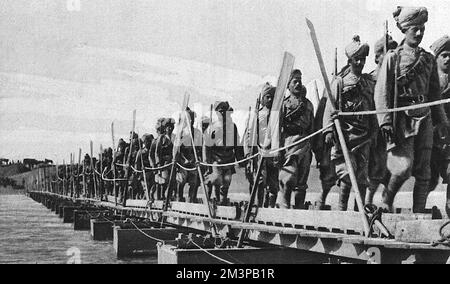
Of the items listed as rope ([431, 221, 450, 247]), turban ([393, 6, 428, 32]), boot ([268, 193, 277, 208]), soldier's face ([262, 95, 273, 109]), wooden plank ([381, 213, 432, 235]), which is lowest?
rope ([431, 221, 450, 247])

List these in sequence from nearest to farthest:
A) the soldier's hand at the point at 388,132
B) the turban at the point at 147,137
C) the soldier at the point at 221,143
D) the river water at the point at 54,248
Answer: the soldier's hand at the point at 388,132, the soldier at the point at 221,143, the river water at the point at 54,248, the turban at the point at 147,137

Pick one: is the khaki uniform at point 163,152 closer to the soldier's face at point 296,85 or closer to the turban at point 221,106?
the turban at point 221,106

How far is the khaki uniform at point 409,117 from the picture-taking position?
342 inches

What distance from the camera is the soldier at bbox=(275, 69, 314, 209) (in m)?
11.3

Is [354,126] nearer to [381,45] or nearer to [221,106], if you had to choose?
[381,45]

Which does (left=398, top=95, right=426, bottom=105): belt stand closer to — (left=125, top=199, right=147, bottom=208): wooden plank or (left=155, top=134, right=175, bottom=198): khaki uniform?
(left=155, top=134, right=175, bottom=198): khaki uniform

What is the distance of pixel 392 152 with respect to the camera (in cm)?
877

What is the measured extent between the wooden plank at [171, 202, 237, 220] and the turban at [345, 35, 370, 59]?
3643 millimetres

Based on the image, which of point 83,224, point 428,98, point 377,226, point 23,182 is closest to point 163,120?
point 83,224

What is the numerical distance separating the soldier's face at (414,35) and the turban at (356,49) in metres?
0.96

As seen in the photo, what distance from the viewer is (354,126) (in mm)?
9727

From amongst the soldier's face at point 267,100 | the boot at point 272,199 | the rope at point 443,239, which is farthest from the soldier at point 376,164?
the boot at point 272,199

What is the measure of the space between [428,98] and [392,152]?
1002 millimetres

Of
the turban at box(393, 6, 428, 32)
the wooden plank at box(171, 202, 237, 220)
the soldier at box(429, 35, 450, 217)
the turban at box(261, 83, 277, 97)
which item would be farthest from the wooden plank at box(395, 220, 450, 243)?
the turban at box(261, 83, 277, 97)
